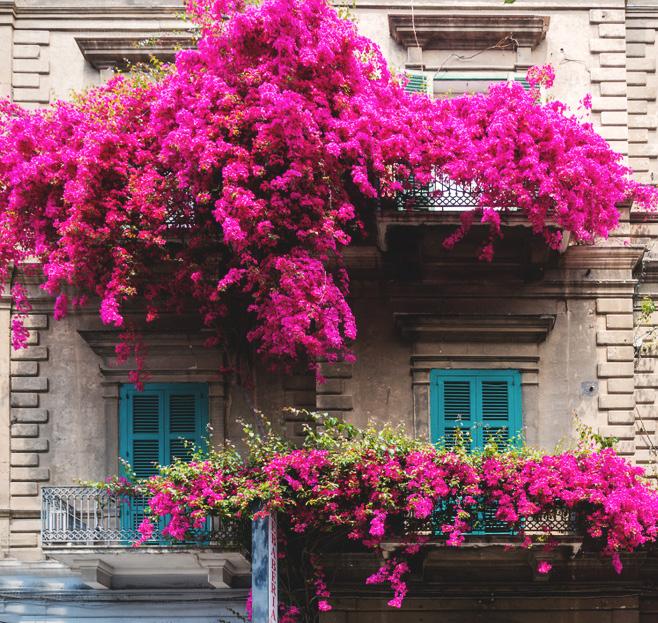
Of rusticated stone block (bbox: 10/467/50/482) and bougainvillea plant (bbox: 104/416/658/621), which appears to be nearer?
bougainvillea plant (bbox: 104/416/658/621)

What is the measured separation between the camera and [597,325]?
1922 centimetres

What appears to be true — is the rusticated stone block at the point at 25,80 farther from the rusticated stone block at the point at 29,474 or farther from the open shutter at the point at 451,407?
the open shutter at the point at 451,407

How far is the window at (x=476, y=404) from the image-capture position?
1883 cm

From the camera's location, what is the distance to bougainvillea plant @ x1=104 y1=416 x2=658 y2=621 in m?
16.7

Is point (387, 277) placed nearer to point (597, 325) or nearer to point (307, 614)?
point (597, 325)

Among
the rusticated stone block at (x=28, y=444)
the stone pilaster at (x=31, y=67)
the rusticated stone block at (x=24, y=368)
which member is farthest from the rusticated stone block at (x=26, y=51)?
the rusticated stone block at (x=28, y=444)

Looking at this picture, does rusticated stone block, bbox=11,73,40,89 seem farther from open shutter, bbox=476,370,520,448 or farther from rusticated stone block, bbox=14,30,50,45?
open shutter, bbox=476,370,520,448

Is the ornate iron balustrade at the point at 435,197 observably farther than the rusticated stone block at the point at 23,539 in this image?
No

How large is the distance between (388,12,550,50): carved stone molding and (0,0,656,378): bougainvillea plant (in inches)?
68.0

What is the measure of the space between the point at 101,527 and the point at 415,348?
183 inches

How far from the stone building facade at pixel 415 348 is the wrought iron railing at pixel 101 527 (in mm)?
293

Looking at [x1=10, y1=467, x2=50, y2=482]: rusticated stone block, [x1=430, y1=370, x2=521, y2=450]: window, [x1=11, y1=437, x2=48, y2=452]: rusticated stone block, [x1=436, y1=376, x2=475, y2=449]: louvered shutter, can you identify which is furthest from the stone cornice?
[x1=10, y1=467, x2=50, y2=482]: rusticated stone block

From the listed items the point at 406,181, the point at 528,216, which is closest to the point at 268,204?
the point at 406,181

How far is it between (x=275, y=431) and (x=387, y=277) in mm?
2512
